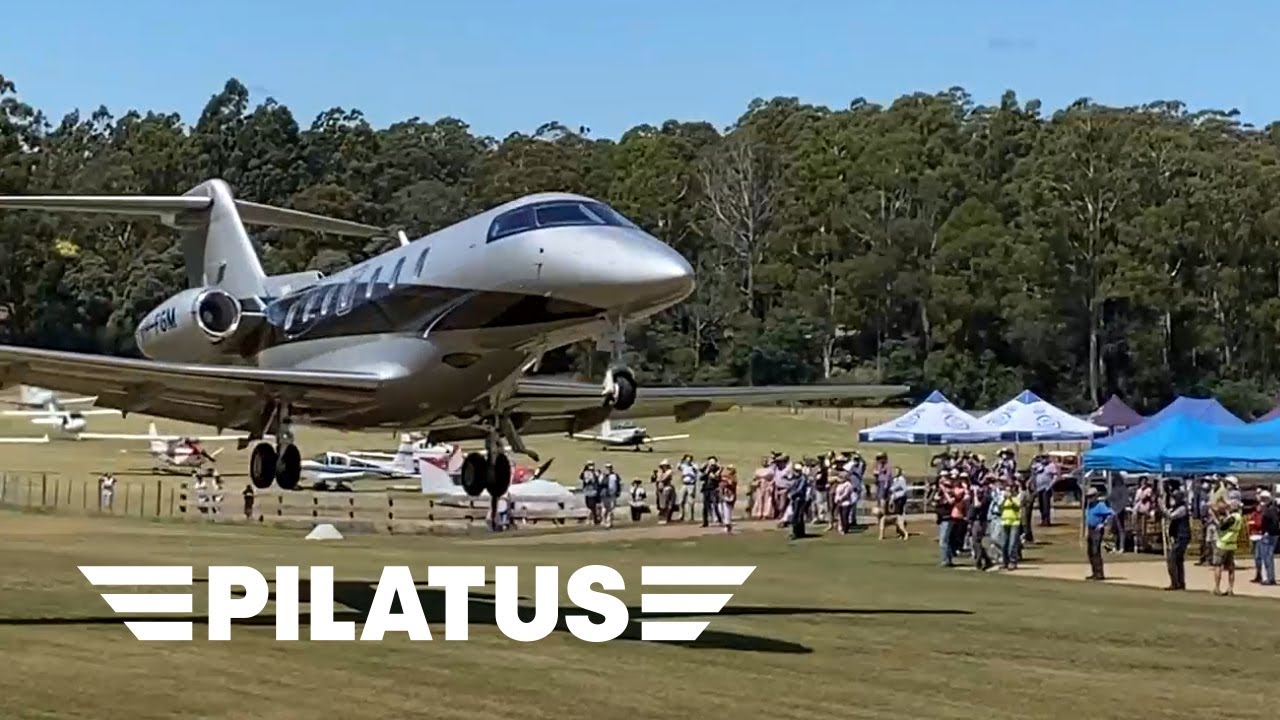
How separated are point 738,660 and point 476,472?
18.5ft

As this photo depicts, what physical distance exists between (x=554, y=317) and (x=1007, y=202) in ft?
343

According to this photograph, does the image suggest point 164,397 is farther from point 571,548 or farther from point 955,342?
point 955,342

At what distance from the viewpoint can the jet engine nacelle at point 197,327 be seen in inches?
1131

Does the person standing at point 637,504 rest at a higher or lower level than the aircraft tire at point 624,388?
lower

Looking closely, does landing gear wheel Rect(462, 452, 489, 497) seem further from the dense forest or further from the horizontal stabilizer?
the dense forest

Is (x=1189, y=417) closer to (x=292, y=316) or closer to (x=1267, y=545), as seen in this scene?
(x=1267, y=545)

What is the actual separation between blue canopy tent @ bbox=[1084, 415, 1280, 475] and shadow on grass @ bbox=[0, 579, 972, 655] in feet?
42.3

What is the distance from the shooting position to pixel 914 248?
403ft

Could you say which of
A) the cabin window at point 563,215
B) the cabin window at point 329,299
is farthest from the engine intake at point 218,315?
the cabin window at point 563,215

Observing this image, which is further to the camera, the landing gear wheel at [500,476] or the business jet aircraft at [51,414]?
the business jet aircraft at [51,414]

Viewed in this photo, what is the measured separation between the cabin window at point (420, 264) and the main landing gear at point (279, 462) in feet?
9.11

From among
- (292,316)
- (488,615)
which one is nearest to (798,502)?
(488,615)

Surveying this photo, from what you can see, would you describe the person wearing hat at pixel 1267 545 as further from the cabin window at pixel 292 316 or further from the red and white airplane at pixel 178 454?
the red and white airplane at pixel 178 454

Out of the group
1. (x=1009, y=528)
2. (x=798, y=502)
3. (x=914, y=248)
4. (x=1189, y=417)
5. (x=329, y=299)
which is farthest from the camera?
(x=914, y=248)
